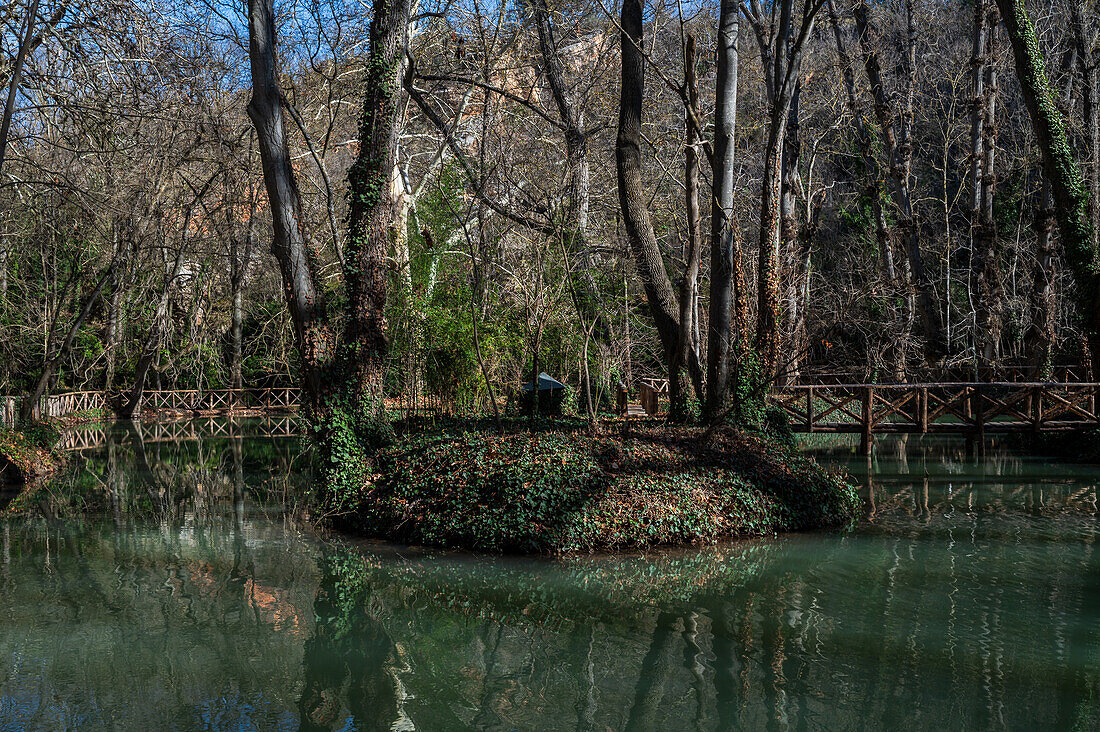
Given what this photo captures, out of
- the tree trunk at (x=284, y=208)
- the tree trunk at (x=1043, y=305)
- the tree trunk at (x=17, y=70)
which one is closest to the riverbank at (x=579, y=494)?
the tree trunk at (x=284, y=208)

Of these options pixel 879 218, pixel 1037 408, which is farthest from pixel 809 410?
pixel 879 218

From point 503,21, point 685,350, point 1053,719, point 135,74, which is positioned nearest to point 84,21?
point 135,74

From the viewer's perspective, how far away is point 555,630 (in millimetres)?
6516

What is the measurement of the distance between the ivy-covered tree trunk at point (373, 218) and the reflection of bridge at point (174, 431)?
10.9 m

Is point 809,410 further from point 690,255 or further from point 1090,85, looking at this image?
point 1090,85

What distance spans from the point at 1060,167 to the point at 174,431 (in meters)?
21.2

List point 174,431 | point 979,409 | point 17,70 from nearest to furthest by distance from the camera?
point 17,70 < point 979,409 < point 174,431

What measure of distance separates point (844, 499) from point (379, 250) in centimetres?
663

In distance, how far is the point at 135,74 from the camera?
10.9 metres

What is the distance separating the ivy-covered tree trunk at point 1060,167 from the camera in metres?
13.7

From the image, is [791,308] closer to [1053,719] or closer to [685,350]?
[685,350]

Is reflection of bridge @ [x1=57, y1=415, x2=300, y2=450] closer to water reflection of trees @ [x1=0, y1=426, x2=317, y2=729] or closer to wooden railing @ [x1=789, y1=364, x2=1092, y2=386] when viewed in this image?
water reflection of trees @ [x1=0, y1=426, x2=317, y2=729]

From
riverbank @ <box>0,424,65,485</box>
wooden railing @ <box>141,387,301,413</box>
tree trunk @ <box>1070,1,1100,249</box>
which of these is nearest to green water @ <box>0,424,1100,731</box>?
riverbank @ <box>0,424,65,485</box>

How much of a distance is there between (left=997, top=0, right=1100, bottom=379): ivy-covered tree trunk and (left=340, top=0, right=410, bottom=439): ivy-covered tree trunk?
32.8 feet
